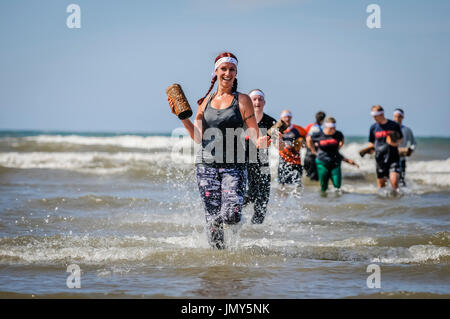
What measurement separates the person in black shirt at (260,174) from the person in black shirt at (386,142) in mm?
4969

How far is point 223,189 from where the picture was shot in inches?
241

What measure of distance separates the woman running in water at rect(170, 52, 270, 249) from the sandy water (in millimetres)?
587

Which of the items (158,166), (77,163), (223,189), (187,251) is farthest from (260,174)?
(77,163)

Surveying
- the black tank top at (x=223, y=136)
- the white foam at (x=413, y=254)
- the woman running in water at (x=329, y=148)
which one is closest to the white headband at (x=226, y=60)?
the black tank top at (x=223, y=136)

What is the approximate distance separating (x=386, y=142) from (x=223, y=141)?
725 cm

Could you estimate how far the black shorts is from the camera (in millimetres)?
12656

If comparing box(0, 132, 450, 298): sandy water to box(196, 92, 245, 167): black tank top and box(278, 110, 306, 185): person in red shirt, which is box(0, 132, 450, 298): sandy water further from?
box(196, 92, 245, 167): black tank top

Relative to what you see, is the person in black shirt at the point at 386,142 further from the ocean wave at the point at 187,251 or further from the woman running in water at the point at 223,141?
the woman running in water at the point at 223,141

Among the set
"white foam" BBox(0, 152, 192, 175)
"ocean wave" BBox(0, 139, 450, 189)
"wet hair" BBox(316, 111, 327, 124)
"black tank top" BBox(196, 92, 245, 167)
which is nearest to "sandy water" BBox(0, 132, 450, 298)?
"black tank top" BBox(196, 92, 245, 167)

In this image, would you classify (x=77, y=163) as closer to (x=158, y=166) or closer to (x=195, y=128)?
(x=158, y=166)

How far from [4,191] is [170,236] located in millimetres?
6841

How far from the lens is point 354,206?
38.7 ft
